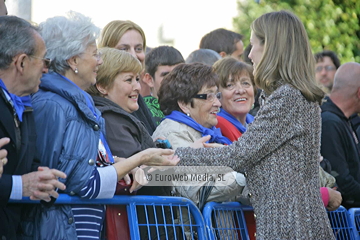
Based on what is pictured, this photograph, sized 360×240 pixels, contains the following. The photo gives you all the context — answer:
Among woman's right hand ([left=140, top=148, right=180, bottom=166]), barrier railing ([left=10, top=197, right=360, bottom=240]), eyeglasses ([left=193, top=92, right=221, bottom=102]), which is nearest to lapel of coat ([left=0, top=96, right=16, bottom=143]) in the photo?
barrier railing ([left=10, top=197, right=360, bottom=240])

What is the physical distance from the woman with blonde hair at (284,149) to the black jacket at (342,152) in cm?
206

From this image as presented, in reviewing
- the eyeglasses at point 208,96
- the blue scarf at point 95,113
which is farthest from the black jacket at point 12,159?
the eyeglasses at point 208,96

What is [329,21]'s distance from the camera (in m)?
13.1

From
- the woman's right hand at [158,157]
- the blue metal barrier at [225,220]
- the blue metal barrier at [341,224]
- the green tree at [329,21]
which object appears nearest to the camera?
the woman's right hand at [158,157]

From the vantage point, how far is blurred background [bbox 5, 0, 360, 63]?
510 inches

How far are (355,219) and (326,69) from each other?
4030 mm

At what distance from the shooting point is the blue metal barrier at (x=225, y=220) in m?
4.43

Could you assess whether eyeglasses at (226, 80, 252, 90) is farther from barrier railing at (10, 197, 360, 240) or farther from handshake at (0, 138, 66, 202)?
handshake at (0, 138, 66, 202)

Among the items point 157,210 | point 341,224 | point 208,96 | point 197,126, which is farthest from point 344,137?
point 157,210

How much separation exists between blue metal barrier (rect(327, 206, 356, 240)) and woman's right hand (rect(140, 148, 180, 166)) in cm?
180

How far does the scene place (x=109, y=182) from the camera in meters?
3.77

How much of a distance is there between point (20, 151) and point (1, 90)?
0.35 m

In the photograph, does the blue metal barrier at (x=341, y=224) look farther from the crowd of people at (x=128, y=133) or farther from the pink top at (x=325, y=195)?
the pink top at (x=325, y=195)

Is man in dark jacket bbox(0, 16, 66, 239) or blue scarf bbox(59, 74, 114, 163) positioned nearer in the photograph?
man in dark jacket bbox(0, 16, 66, 239)
